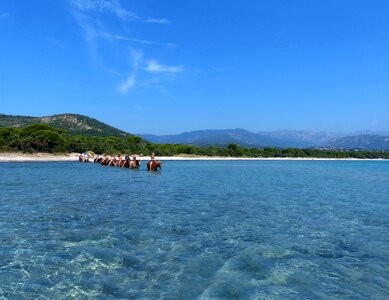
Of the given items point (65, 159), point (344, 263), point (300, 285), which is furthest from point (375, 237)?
point (65, 159)

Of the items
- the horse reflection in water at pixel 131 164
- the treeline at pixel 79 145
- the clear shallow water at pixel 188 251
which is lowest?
the clear shallow water at pixel 188 251

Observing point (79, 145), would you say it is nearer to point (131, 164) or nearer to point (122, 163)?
point (122, 163)

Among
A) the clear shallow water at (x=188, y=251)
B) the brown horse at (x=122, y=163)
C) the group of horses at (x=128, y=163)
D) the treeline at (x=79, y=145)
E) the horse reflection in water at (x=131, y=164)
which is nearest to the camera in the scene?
the clear shallow water at (x=188, y=251)

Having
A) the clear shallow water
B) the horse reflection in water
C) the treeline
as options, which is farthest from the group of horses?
the clear shallow water

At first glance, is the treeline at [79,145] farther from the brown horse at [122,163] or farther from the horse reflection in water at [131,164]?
the horse reflection in water at [131,164]

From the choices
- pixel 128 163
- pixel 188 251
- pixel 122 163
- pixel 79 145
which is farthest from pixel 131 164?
pixel 188 251

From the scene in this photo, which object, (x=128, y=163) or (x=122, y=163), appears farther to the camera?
(x=122, y=163)

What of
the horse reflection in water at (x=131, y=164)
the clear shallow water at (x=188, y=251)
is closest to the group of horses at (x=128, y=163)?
the horse reflection in water at (x=131, y=164)

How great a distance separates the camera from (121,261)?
12.4m

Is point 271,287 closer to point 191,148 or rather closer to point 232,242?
point 232,242

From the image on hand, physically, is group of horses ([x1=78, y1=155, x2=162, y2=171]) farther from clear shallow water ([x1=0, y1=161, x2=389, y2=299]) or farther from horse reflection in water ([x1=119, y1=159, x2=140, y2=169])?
clear shallow water ([x1=0, y1=161, x2=389, y2=299])

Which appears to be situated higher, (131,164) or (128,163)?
(128,163)

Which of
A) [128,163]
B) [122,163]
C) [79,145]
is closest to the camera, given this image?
[128,163]

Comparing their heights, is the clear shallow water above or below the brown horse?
below
